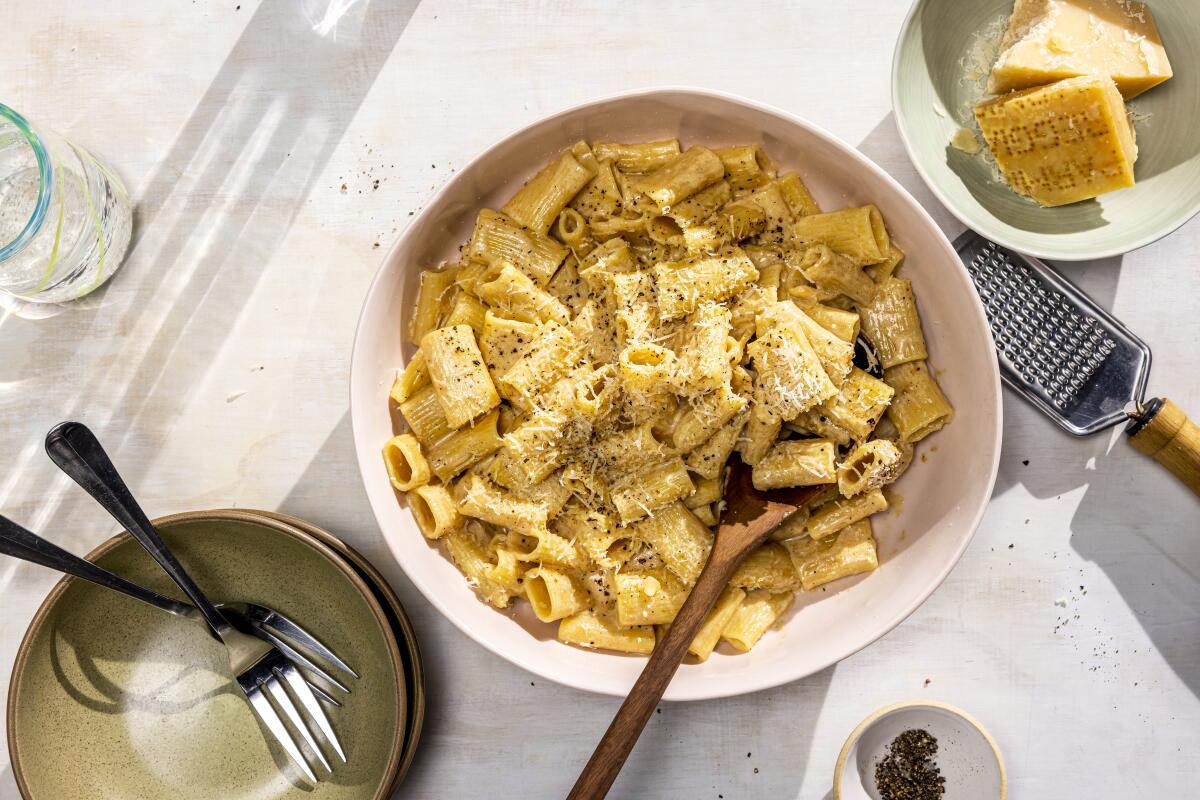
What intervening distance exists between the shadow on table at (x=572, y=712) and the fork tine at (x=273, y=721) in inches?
15.3

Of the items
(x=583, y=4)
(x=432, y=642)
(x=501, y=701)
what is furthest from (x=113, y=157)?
(x=501, y=701)

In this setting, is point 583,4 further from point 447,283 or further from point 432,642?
point 432,642

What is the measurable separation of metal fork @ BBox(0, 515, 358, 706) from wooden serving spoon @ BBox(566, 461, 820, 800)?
2.54 feet

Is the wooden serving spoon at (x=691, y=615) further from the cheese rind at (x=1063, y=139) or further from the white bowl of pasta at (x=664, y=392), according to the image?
the cheese rind at (x=1063, y=139)

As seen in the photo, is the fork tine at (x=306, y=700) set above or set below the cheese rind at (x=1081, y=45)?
below

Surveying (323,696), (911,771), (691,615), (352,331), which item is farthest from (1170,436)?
(323,696)

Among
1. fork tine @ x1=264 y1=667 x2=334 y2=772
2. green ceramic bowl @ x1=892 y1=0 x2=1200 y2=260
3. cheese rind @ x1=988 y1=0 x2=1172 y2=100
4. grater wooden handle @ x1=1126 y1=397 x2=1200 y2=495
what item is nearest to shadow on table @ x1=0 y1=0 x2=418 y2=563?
fork tine @ x1=264 y1=667 x2=334 y2=772

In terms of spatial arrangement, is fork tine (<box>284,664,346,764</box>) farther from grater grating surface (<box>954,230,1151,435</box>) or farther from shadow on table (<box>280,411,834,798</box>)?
grater grating surface (<box>954,230,1151,435</box>)

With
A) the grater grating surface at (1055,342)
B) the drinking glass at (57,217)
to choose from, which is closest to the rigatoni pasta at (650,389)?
the grater grating surface at (1055,342)

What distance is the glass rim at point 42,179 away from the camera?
85.7 inches

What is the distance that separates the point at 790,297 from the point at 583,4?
1.09 metres

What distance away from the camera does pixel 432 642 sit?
2.48 m

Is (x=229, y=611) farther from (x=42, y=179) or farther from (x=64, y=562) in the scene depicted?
(x=42, y=179)

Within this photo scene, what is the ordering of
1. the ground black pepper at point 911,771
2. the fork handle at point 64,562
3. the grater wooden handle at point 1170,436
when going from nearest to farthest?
the fork handle at point 64,562
the grater wooden handle at point 1170,436
the ground black pepper at point 911,771
